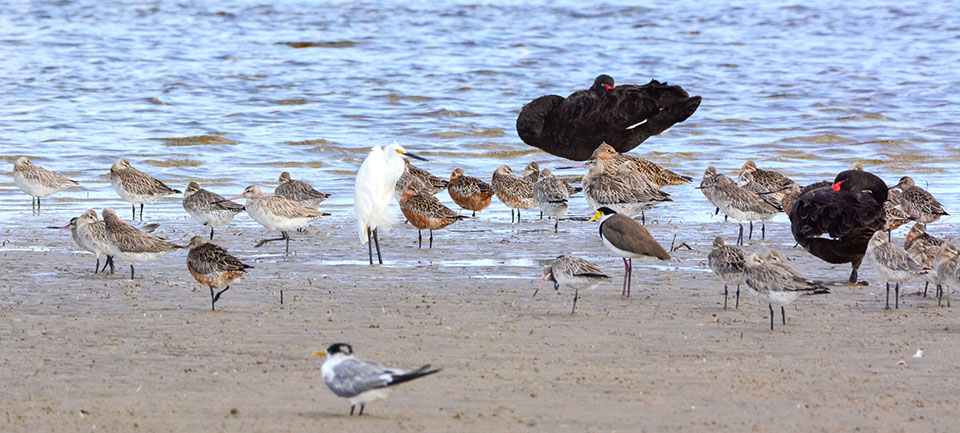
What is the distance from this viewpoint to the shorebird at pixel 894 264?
938cm

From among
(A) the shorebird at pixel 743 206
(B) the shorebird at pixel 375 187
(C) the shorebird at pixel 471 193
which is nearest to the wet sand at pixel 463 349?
(B) the shorebird at pixel 375 187

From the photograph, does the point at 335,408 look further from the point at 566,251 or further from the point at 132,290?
the point at 566,251

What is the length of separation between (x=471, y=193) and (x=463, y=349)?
273 inches

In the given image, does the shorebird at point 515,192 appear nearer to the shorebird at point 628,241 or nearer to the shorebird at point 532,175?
the shorebird at point 532,175

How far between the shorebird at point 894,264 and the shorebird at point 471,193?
6.15 meters

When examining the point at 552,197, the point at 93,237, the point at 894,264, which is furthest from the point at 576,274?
the point at 552,197

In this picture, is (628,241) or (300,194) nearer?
(628,241)

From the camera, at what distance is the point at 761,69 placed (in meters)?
33.1

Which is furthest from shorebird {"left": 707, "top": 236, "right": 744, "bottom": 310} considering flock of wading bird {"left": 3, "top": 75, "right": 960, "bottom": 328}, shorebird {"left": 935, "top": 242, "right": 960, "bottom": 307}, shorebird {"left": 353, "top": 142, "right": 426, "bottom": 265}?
shorebird {"left": 353, "top": 142, "right": 426, "bottom": 265}

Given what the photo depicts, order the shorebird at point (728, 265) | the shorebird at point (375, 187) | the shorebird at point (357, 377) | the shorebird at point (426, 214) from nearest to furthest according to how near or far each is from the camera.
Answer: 1. the shorebird at point (357, 377)
2. the shorebird at point (728, 265)
3. the shorebird at point (375, 187)
4. the shorebird at point (426, 214)

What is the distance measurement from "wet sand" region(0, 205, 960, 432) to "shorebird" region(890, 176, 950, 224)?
2216 millimetres

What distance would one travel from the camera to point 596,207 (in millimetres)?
14156

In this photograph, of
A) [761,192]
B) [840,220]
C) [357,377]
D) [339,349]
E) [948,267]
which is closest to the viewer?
[357,377]

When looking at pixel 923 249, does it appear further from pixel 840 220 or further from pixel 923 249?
pixel 840 220
